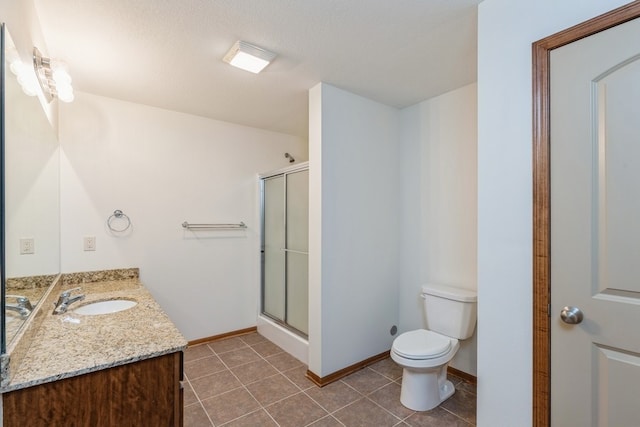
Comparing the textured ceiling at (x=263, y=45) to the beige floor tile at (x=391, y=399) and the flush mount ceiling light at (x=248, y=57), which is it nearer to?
the flush mount ceiling light at (x=248, y=57)

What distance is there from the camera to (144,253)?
276 cm

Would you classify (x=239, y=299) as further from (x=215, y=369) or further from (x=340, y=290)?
(x=340, y=290)

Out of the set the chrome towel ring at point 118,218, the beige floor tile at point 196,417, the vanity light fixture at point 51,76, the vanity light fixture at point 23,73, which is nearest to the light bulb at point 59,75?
the vanity light fixture at point 51,76

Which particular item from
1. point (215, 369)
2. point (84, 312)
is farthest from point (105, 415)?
point (215, 369)

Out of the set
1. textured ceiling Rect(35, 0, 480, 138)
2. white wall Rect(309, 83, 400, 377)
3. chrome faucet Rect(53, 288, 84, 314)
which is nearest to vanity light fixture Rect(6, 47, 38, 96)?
textured ceiling Rect(35, 0, 480, 138)

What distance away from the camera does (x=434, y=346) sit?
2.01m

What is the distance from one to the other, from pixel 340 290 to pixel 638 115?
1.93 m

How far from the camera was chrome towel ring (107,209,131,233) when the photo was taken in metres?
2.61

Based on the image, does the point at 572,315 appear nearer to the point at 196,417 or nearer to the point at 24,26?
the point at 196,417

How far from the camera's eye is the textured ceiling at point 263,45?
4.97 feet

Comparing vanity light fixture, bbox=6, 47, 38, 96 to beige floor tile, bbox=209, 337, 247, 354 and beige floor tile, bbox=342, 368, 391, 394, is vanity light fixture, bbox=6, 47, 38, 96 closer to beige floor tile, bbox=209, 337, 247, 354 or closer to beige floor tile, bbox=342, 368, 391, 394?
beige floor tile, bbox=209, 337, 247, 354

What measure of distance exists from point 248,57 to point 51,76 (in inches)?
43.1

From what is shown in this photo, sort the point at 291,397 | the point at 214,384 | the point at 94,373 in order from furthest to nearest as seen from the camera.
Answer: the point at 214,384, the point at 291,397, the point at 94,373

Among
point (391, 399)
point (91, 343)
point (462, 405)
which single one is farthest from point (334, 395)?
point (91, 343)
